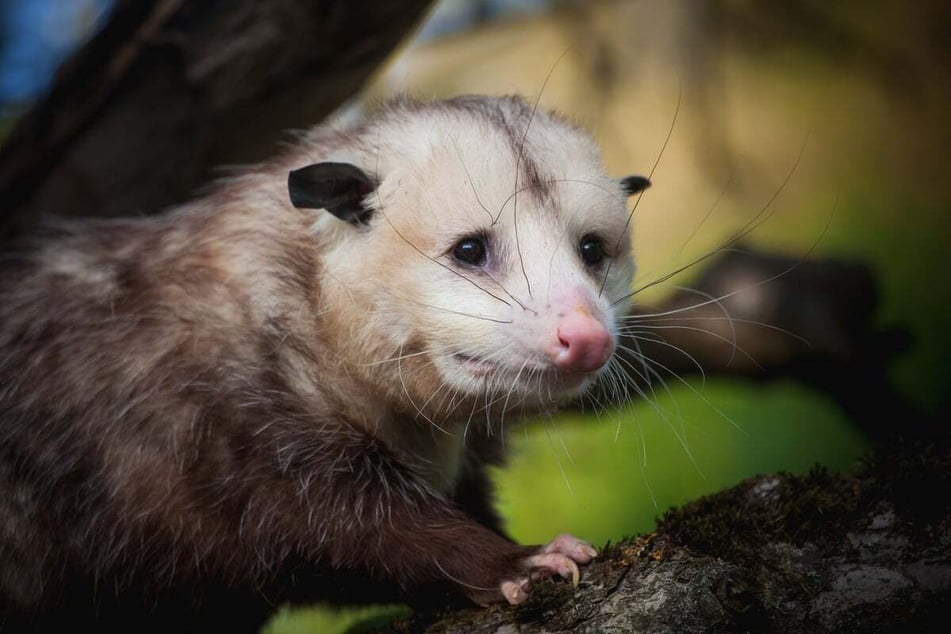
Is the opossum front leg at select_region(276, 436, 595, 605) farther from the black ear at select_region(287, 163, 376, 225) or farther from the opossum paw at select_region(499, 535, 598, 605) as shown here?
the black ear at select_region(287, 163, 376, 225)

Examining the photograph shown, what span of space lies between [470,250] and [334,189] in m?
0.42

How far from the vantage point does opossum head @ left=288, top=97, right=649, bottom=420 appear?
2.26 meters

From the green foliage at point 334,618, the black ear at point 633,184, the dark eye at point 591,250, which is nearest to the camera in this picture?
the dark eye at point 591,250

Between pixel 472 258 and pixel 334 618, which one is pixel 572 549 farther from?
pixel 334 618

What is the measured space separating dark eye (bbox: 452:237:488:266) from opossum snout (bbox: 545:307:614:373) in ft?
1.10

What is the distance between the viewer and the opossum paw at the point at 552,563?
2.19m

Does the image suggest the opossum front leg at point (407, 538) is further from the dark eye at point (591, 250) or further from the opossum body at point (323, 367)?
the dark eye at point (591, 250)

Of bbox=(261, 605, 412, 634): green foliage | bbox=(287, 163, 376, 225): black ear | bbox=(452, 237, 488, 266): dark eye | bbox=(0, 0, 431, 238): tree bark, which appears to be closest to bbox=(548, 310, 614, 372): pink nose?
bbox=(452, 237, 488, 266): dark eye

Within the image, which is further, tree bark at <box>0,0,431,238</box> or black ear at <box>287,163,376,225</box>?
tree bark at <box>0,0,431,238</box>

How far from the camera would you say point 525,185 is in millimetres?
2439

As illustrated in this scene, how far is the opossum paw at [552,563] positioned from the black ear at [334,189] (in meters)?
0.98

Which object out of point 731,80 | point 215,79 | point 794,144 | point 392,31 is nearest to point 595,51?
point 731,80

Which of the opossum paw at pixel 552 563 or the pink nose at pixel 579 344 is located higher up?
the pink nose at pixel 579 344

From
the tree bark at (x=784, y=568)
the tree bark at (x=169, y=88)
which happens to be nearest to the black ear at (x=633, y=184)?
the tree bark at (x=784, y=568)
